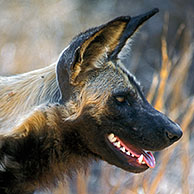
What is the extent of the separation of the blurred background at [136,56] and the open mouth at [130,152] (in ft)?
2.69

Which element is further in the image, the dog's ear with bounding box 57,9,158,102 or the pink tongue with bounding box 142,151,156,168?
the pink tongue with bounding box 142,151,156,168

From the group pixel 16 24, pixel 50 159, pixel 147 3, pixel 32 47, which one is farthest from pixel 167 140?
pixel 147 3

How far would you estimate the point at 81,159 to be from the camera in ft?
8.71

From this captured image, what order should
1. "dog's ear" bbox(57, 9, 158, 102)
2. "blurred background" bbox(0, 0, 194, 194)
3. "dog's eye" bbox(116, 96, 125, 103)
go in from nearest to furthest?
"dog's ear" bbox(57, 9, 158, 102)
"dog's eye" bbox(116, 96, 125, 103)
"blurred background" bbox(0, 0, 194, 194)

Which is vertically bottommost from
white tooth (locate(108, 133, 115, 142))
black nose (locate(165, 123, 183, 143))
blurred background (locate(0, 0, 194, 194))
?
blurred background (locate(0, 0, 194, 194))

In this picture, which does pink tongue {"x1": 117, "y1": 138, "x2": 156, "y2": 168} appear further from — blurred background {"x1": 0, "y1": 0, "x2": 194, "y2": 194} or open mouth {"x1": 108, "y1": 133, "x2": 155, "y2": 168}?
blurred background {"x1": 0, "y1": 0, "x2": 194, "y2": 194}

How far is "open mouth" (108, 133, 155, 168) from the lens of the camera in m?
2.54

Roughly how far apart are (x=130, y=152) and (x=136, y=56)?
5.15 metres

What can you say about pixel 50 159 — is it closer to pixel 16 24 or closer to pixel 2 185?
pixel 2 185

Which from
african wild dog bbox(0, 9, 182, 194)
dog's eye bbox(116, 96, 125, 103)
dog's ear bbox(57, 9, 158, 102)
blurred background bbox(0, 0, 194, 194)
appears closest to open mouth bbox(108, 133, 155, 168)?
african wild dog bbox(0, 9, 182, 194)

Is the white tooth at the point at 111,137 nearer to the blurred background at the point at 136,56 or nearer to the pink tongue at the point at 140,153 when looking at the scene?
the pink tongue at the point at 140,153

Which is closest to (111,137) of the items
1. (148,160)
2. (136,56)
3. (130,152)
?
(130,152)

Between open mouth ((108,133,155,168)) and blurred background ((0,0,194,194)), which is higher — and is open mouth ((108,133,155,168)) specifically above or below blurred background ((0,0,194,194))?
above

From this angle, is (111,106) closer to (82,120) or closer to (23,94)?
(82,120)
